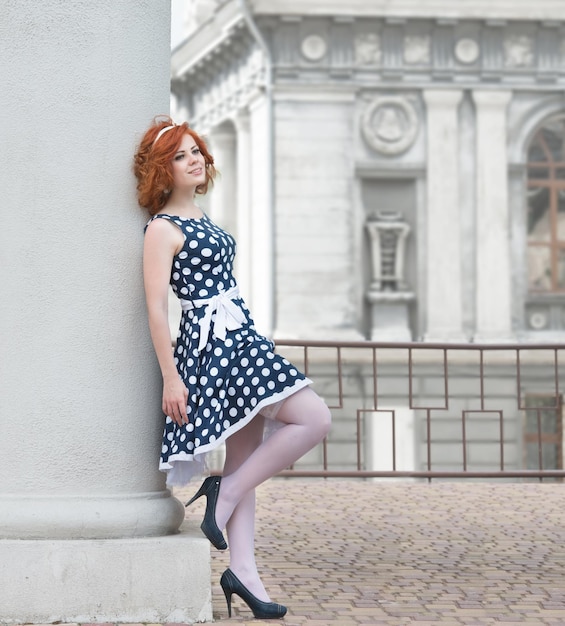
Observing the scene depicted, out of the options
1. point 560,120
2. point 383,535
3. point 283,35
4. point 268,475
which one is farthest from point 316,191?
point 268,475

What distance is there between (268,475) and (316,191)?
19.2m

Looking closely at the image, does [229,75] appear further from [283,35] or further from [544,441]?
[544,441]

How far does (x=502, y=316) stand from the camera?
24.8 m

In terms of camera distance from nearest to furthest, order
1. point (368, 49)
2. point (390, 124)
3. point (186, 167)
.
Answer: point (186, 167) < point (368, 49) < point (390, 124)

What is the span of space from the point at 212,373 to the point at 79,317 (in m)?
0.55

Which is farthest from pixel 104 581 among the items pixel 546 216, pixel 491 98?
pixel 546 216

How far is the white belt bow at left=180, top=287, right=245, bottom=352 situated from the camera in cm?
521

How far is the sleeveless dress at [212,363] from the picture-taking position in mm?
5160

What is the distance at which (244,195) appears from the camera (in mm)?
26469

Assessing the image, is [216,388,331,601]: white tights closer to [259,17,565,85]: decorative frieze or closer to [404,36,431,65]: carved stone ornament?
[259,17,565,85]: decorative frieze

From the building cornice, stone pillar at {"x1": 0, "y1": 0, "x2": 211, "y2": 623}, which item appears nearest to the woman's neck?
stone pillar at {"x1": 0, "y1": 0, "x2": 211, "y2": 623}

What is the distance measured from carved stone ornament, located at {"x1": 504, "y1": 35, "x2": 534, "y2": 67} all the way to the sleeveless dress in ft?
67.2

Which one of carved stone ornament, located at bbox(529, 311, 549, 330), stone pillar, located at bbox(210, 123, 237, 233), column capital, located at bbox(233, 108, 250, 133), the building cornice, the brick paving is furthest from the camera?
stone pillar, located at bbox(210, 123, 237, 233)

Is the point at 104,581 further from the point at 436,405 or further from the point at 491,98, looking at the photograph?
the point at 491,98
